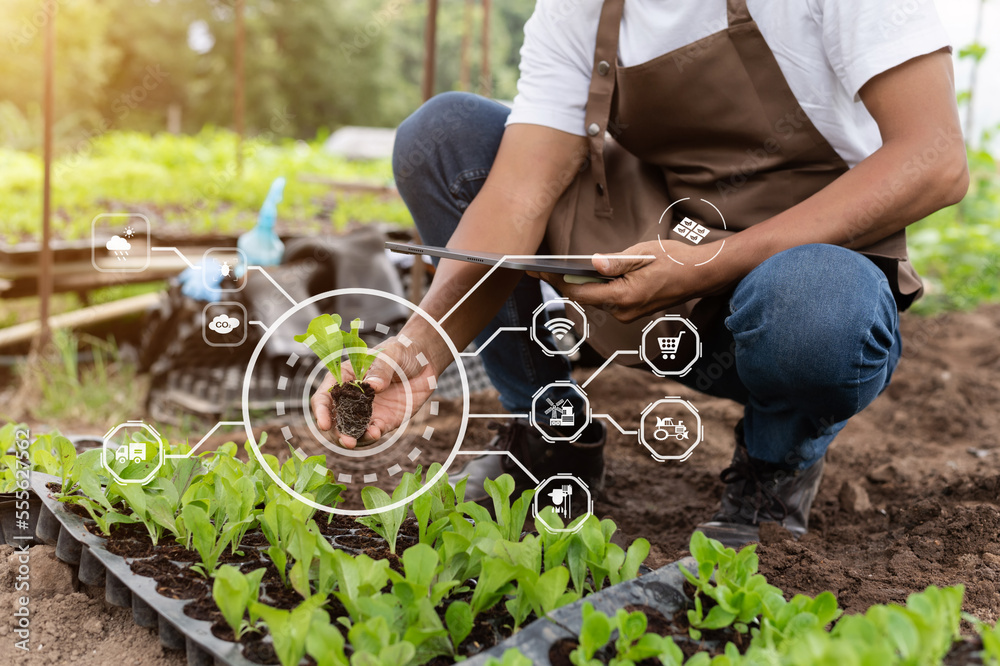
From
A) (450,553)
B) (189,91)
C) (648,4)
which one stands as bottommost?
(189,91)

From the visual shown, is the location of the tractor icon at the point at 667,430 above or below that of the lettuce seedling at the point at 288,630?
below

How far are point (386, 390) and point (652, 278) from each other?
41 centimetres

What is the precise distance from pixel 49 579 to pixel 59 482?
0.13 m

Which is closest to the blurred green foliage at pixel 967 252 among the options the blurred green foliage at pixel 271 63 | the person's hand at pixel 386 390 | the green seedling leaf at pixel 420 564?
the person's hand at pixel 386 390

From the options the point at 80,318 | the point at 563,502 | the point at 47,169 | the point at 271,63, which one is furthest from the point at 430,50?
the point at 271,63

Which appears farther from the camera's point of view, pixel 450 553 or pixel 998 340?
pixel 998 340

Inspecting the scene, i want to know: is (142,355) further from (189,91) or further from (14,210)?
(189,91)

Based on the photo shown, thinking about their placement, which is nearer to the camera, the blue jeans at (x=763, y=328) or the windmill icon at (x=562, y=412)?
the blue jeans at (x=763, y=328)

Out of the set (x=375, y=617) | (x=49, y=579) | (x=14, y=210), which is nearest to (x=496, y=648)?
(x=375, y=617)

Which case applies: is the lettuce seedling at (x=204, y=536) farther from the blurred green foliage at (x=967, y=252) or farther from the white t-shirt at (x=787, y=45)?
the blurred green foliage at (x=967, y=252)

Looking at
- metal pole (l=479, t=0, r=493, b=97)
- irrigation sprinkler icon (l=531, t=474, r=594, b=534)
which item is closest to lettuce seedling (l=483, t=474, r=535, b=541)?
irrigation sprinkler icon (l=531, t=474, r=594, b=534)

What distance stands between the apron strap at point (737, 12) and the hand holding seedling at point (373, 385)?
728 millimetres

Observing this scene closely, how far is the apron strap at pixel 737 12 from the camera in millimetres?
1207

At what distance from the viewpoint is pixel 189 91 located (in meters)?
17.4
